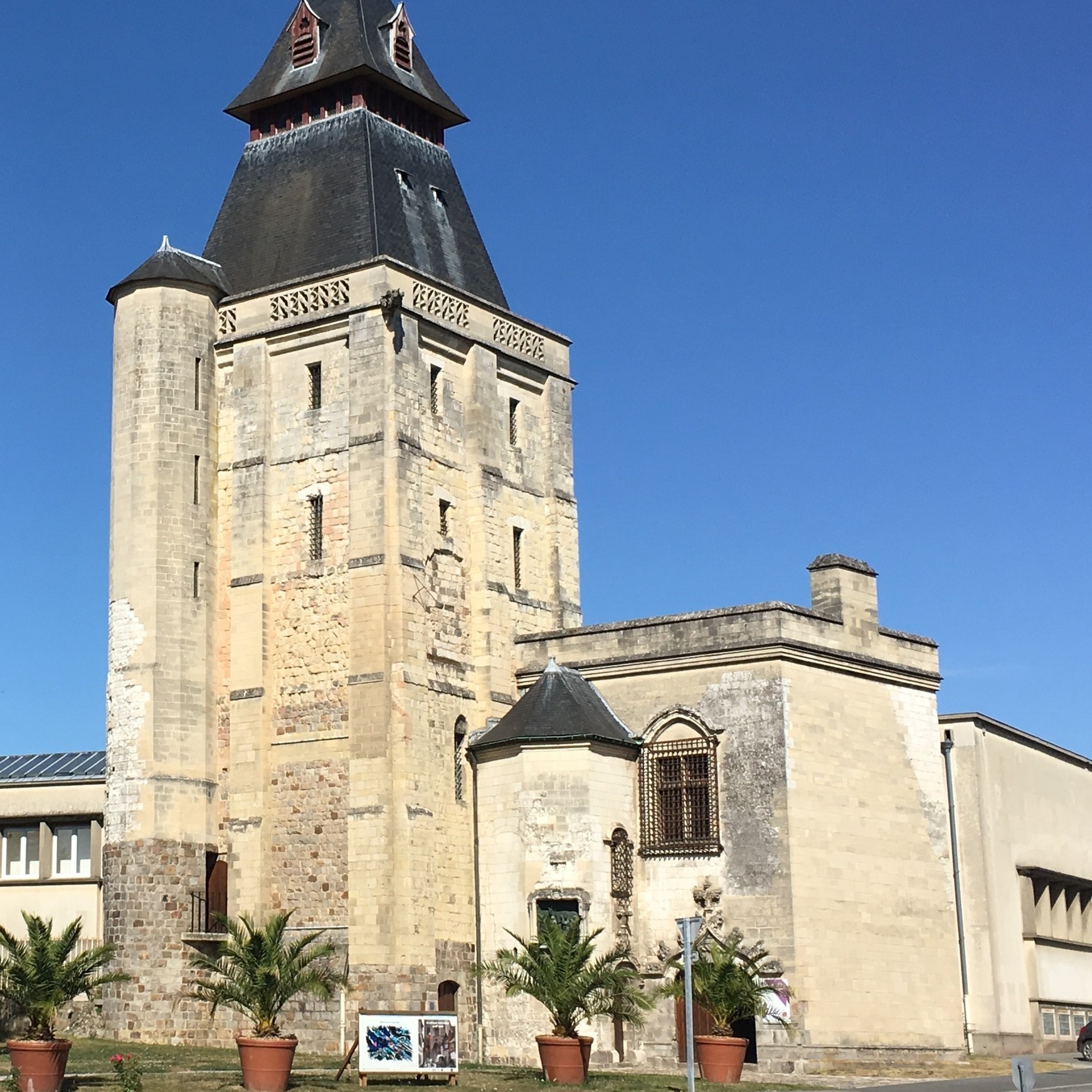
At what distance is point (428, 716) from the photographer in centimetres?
3853

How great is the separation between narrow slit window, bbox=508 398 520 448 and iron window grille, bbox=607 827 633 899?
10.2 meters

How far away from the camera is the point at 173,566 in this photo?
39.6 metres

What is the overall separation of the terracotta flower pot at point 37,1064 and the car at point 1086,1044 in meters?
24.7

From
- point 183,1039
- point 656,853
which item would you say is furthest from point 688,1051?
point 183,1039

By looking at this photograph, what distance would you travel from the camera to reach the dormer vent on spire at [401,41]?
44969mm

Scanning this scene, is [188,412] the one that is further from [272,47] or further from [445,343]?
[272,47]

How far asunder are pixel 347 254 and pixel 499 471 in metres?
6.08

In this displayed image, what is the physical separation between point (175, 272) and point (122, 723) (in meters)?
10.3

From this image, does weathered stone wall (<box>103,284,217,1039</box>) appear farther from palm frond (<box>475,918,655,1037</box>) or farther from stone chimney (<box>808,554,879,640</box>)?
stone chimney (<box>808,554,879,640</box>)

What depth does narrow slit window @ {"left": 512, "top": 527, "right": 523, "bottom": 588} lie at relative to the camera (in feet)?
140

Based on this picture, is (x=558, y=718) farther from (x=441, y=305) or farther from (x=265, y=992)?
(x=265, y=992)

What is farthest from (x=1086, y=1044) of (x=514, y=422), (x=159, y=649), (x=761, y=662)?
(x=159, y=649)

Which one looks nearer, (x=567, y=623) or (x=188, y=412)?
(x=188, y=412)

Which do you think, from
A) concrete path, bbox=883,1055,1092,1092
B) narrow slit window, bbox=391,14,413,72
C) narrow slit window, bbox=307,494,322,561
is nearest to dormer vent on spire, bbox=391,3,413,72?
narrow slit window, bbox=391,14,413,72
